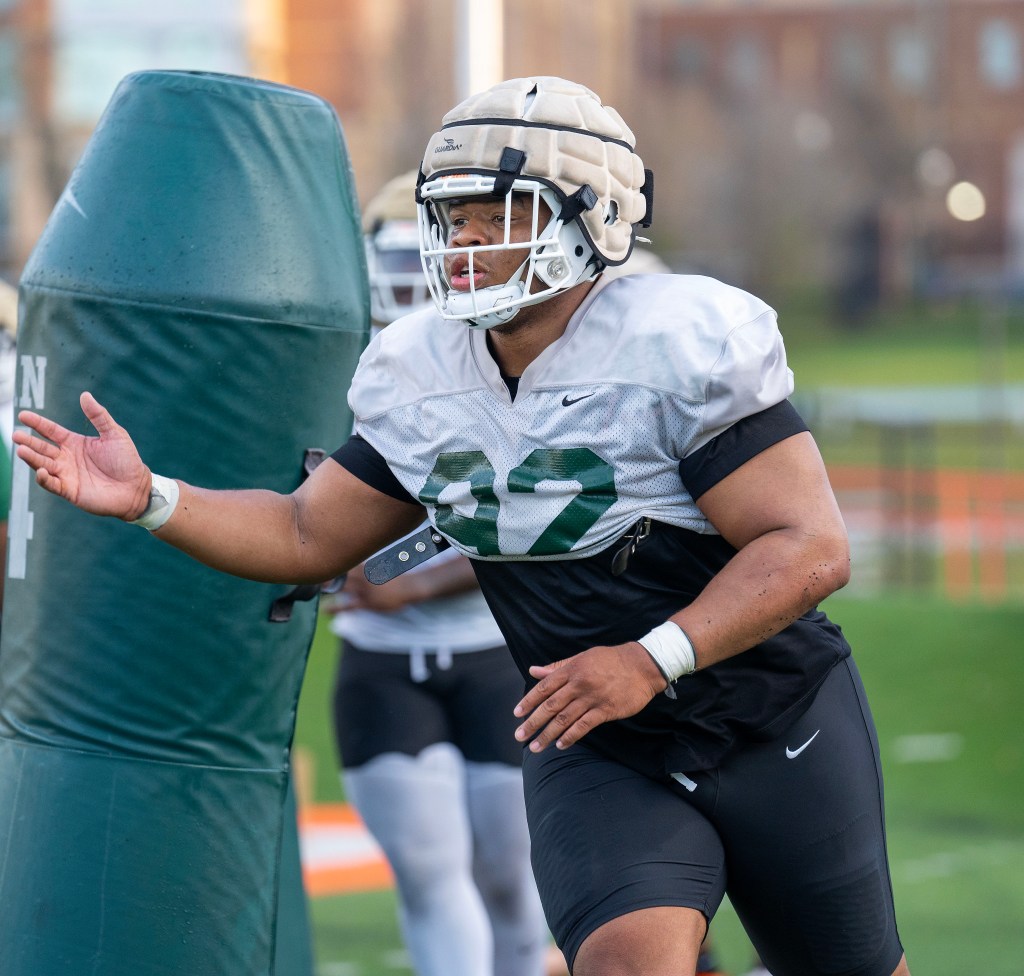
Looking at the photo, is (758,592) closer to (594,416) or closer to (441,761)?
(594,416)

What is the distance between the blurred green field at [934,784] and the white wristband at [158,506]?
2.93 m

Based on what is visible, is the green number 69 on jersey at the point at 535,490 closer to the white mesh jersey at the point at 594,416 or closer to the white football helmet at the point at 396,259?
the white mesh jersey at the point at 594,416

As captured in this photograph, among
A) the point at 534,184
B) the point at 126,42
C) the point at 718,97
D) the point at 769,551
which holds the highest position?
the point at 534,184

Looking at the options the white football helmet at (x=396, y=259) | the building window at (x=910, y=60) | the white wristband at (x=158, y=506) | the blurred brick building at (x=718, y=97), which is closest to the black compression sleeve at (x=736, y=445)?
the white wristband at (x=158, y=506)

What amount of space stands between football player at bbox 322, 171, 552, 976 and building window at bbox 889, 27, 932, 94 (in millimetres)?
49694

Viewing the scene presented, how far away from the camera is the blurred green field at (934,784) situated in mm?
5766

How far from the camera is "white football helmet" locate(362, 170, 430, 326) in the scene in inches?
186

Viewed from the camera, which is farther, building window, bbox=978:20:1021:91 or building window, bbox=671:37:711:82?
building window, bbox=671:37:711:82

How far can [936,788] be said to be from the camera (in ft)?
25.8

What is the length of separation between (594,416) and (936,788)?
5.52 meters

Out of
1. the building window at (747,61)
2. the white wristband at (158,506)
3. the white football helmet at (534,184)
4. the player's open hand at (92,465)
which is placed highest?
the white football helmet at (534,184)

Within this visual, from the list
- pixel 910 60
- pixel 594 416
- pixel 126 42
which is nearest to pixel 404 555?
pixel 594 416

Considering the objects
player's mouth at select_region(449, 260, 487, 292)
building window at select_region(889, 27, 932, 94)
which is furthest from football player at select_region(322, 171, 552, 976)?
building window at select_region(889, 27, 932, 94)

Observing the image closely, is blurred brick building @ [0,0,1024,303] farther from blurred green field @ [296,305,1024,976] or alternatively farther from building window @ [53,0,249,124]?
blurred green field @ [296,305,1024,976]
